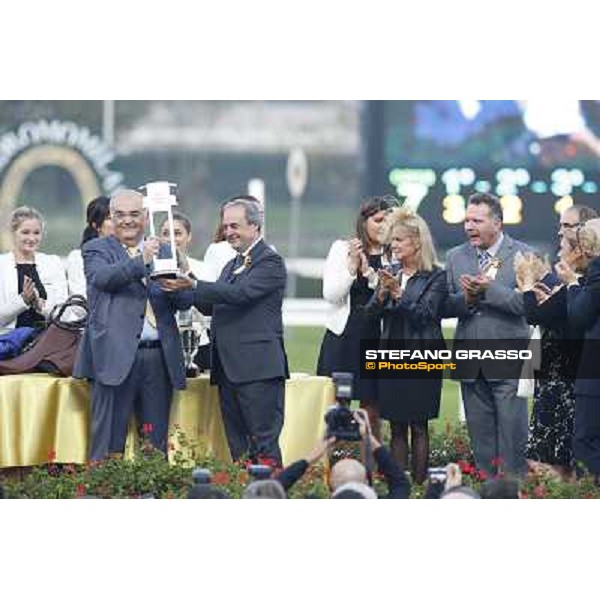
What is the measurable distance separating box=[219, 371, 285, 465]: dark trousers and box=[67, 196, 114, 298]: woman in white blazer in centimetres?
94

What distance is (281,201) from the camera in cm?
1605

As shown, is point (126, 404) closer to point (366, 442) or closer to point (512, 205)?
point (366, 442)

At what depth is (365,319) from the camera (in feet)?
52.9

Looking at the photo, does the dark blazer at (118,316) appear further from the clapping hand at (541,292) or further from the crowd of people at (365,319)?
the clapping hand at (541,292)

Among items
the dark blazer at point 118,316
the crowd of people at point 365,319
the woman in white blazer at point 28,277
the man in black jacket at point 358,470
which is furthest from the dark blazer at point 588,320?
the woman in white blazer at point 28,277

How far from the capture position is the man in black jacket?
15.4 meters

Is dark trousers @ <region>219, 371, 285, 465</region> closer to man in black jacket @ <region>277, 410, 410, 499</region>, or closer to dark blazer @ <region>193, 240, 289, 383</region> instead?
dark blazer @ <region>193, 240, 289, 383</region>

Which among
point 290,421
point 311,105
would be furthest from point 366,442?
point 311,105

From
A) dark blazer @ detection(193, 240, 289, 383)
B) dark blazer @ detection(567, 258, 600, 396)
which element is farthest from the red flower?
dark blazer @ detection(567, 258, 600, 396)

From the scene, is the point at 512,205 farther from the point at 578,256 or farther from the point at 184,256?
the point at 184,256

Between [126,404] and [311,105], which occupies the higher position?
[311,105]

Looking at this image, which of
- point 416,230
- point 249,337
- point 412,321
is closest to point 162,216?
point 249,337

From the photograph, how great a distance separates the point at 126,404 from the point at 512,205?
232cm

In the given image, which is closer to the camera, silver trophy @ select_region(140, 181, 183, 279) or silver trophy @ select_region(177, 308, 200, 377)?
silver trophy @ select_region(140, 181, 183, 279)
